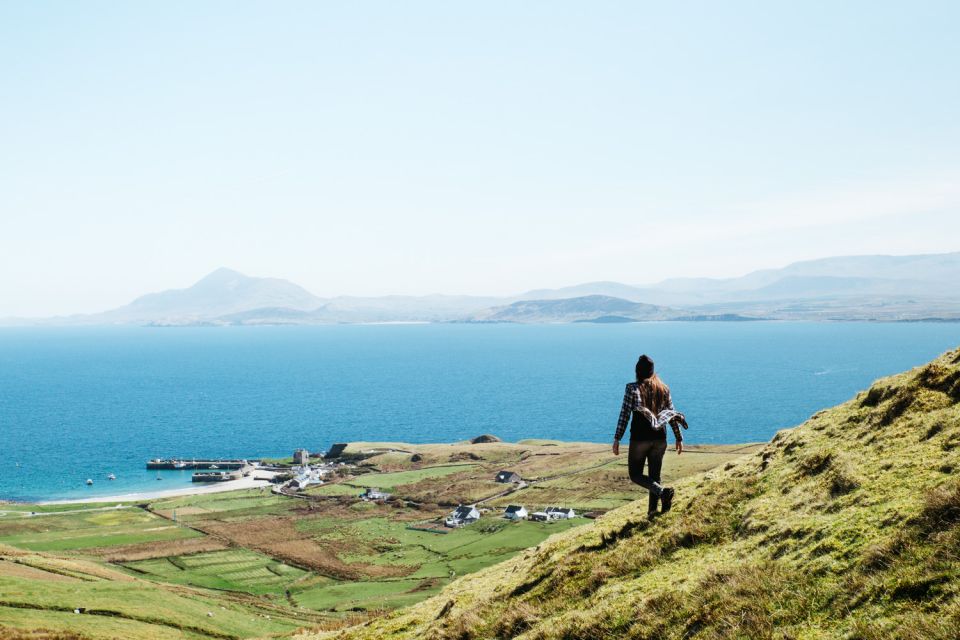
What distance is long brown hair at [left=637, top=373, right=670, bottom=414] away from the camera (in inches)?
667

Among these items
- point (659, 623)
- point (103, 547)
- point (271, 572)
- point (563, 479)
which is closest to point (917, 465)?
point (659, 623)

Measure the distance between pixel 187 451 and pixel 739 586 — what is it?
166269 millimetres

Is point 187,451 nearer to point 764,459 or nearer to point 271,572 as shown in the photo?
point 271,572

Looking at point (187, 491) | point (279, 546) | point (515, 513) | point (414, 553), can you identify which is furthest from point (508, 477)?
point (187, 491)

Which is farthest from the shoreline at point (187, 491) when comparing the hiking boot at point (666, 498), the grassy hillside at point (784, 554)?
the hiking boot at point (666, 498)

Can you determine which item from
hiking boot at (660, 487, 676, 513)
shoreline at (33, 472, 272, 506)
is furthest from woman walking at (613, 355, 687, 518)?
A: shoreline at (33, 472, 272, 506)

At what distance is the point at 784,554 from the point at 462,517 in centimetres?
8164

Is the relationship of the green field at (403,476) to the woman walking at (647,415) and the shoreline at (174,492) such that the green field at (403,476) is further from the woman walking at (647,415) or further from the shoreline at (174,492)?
the woman walking at (647,415)

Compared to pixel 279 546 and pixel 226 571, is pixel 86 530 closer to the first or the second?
pixel 279 546

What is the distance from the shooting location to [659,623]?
43.6 ft

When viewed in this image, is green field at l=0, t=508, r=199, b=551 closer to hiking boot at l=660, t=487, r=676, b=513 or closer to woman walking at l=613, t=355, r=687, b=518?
Result: hiking boot at l=660, t=487, r=676, b=513

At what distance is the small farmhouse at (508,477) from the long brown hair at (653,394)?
9920cm

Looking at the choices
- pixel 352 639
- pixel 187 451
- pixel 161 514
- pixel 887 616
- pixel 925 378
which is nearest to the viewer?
pixel 887 616

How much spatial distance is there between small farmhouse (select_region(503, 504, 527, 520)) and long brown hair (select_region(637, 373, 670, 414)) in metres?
75.8
